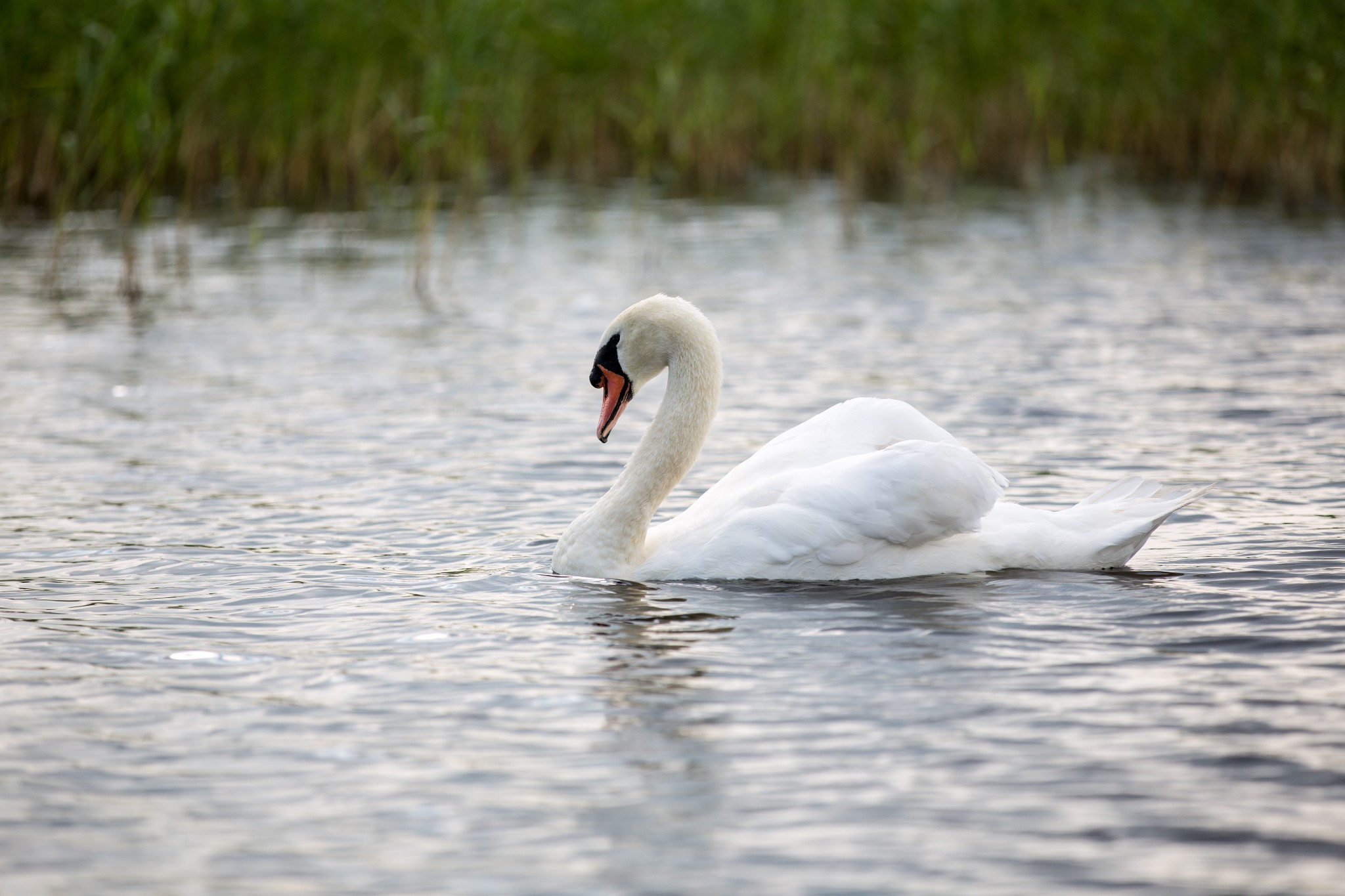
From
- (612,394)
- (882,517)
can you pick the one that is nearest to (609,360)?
(612,394)

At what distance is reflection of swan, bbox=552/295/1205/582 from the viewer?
609cm

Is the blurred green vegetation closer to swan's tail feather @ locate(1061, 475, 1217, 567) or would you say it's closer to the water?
the water

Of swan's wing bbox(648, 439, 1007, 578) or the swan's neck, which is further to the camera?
the swan's neck

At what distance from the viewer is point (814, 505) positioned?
20.1 ft

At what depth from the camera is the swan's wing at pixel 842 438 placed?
6.57 meters

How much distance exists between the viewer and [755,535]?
6160 mm

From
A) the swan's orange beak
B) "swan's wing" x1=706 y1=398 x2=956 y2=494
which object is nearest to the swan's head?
the swan's orange beak

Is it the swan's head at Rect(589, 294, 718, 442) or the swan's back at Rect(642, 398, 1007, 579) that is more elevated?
the swan's head at Rect(589, 294, 718, 442)

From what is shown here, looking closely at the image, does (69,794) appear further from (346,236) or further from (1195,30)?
(1195,30)

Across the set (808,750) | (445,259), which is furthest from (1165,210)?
(808,750)

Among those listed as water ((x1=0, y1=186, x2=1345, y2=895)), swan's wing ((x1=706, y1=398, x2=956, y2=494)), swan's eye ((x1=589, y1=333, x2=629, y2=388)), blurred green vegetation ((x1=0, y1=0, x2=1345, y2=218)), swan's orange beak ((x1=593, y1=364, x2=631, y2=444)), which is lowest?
water ((x1=0, y1=186, x2=1345, y2=895))

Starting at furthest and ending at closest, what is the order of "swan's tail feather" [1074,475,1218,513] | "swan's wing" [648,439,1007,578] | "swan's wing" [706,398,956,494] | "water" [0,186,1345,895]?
1. "swan's wing" [706,398,956,494]
2. "swan's tail feather" [1074,475,1218,513]
3. "swan's wing" [648,439,1007,578]
4. "water" [0,186,1345,895]

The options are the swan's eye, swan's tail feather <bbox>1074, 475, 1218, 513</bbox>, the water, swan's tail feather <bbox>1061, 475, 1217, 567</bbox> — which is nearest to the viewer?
the water

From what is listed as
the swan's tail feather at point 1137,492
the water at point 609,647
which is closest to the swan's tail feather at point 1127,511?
the swan's tail feather at point 1137,492
